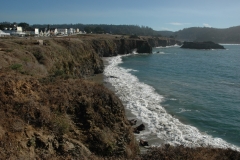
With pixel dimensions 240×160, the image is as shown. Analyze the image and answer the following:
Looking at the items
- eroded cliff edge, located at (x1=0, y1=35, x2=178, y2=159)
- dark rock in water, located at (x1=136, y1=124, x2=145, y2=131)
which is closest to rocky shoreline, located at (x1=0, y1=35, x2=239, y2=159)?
eroded cliff edge, located at (x1=0, y1=35, x2=178, y2=159)

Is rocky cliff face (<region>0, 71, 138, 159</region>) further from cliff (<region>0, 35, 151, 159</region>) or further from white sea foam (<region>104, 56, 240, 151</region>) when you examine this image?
white sea foam (<region>104, 56, 240, 151</region>)

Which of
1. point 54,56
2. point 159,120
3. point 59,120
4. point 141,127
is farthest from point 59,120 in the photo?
point 54,56

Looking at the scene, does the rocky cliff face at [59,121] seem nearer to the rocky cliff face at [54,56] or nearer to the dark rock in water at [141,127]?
the rocky cliff face at [54,56]

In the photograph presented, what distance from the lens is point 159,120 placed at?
24.4 m

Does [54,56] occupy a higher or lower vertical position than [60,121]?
higher

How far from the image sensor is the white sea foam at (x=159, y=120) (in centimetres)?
2022

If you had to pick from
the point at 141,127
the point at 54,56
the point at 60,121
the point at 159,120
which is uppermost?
the point at 54,56

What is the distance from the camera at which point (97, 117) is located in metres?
13.8

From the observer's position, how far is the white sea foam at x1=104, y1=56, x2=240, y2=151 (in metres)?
20.2

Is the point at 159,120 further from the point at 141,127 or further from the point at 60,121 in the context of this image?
the point at 60,121

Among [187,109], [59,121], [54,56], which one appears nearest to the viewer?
[59,121]

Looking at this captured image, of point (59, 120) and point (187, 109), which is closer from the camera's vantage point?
point (59, 120)

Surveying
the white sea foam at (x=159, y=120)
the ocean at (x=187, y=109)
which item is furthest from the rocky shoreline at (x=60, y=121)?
the ocean at (x=187, y=109)

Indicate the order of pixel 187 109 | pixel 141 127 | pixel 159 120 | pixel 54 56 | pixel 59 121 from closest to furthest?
pixel 59 121 < pixel 141 127 < pixel 159 120 < pixel 187 109 < pixel 54 56
